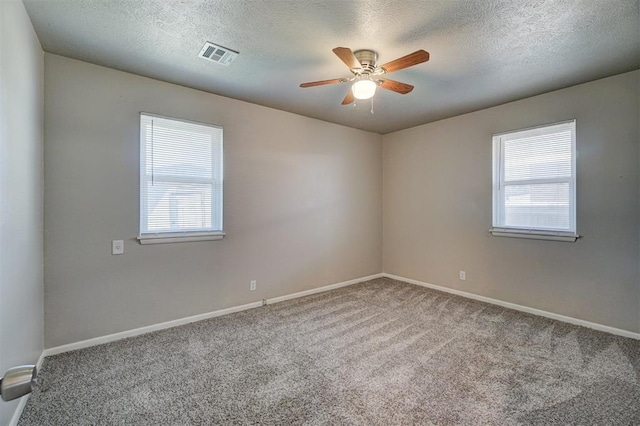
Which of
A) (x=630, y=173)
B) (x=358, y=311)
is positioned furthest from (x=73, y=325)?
(x=630, y=173)

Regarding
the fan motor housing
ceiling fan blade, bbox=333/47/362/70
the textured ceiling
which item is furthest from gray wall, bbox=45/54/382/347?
ceiling fan blade, bbox=333/47/362/70

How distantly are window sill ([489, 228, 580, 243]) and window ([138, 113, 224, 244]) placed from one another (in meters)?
3.40

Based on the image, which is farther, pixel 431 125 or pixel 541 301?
pixel 431 125

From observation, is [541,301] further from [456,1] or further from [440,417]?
[456,1]

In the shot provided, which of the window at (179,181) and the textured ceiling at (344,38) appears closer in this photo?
the textured ceiling at (344,38)

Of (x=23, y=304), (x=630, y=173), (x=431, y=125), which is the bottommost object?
(x=23, y=304)

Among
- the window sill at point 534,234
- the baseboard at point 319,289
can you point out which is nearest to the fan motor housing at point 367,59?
the window sill at point 534,234

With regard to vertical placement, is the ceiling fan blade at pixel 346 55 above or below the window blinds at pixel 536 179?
above

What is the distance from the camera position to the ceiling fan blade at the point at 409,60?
1988 millimetres

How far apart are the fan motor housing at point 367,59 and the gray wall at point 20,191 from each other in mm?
2188

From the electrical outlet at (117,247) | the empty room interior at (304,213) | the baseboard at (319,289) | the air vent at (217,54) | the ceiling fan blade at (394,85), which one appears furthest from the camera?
the baseboard at (319,289)

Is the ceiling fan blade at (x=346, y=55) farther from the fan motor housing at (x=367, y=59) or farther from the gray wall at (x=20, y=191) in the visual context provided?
the gray wall at (x=20, y=191)

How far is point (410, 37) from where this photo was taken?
7.39 feet

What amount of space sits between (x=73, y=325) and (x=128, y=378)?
35.2 inches
